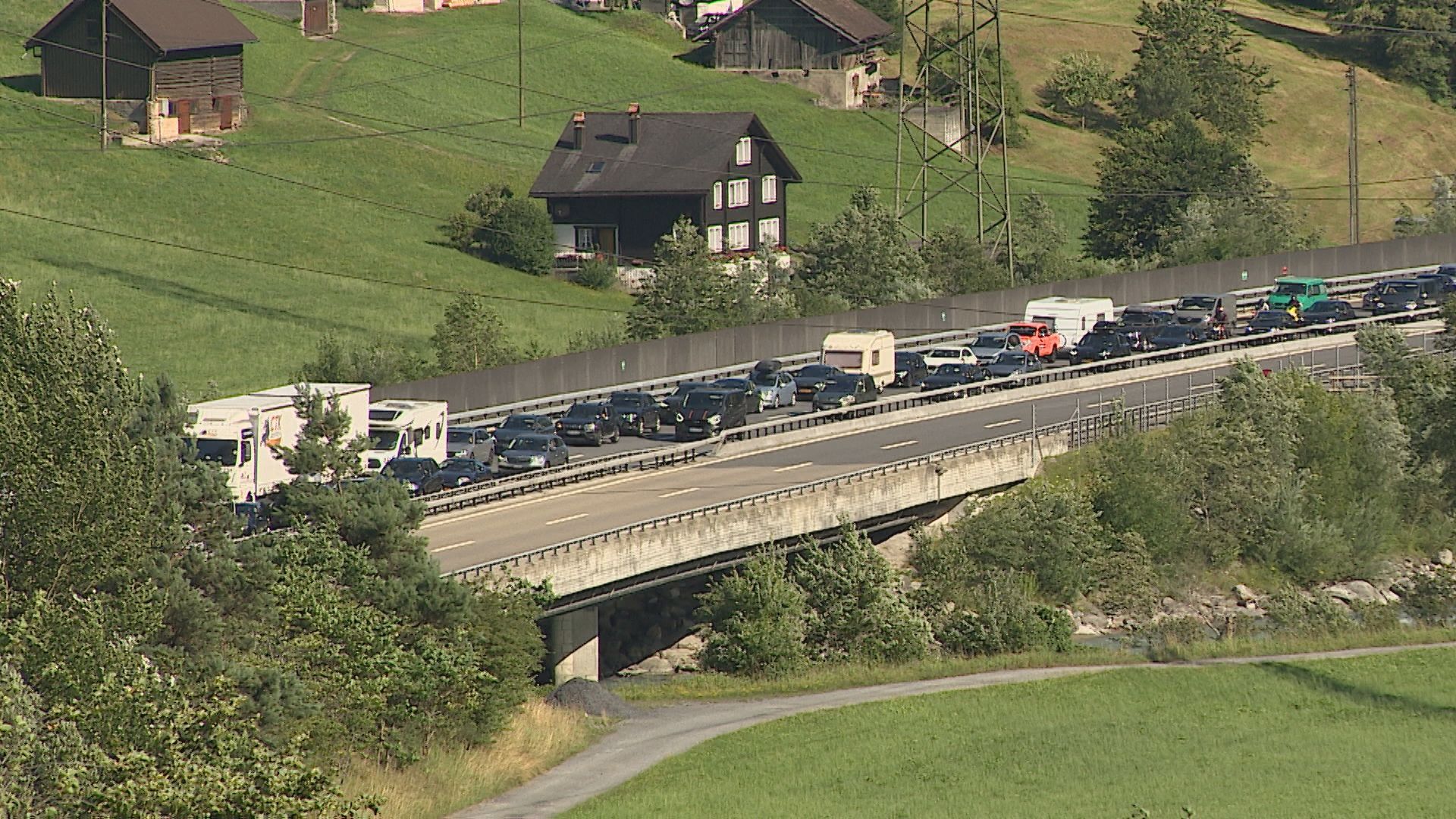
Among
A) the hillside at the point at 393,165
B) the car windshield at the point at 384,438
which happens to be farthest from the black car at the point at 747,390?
the hillside at the point at 393,165

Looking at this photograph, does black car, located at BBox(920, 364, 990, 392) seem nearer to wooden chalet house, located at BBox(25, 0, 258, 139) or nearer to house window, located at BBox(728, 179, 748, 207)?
house window, located at BBox(728, 179, 748, 207)

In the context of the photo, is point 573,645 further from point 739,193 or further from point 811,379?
point 739,193

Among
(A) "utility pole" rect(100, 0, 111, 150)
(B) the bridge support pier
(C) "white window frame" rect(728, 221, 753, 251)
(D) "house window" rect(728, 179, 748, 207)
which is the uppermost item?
(A) "utility pole" rect(100, 0, 111, 150)

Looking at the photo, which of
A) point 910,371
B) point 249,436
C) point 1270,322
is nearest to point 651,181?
point 910,371

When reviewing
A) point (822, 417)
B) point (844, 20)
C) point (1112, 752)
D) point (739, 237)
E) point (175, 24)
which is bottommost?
point (1112, 752)

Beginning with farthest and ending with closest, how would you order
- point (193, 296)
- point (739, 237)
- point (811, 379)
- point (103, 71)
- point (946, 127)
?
point (946, 127)
point (739, 237)
point (103, 71)
point (193, 296)
point (811, 379)

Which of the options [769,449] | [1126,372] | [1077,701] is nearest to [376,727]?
[1077,701]

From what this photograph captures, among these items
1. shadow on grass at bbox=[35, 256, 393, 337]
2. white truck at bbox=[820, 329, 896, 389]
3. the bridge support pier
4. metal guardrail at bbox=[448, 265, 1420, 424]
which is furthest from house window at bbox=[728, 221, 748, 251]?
the bridge support pier
